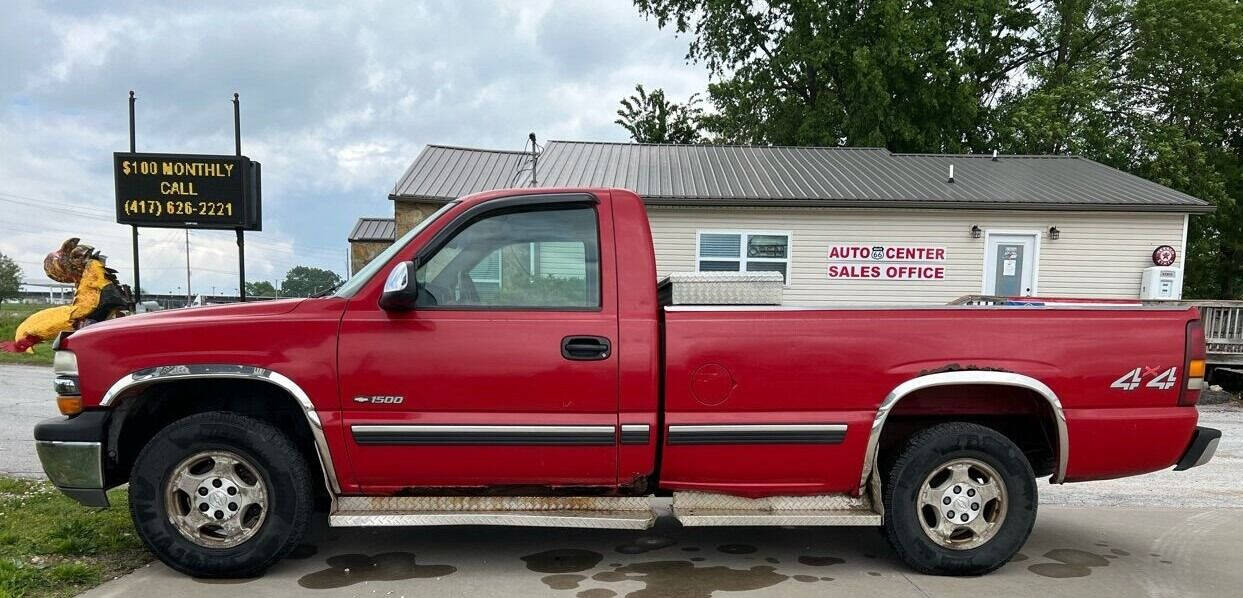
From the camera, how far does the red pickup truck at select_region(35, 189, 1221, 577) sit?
11.6ft

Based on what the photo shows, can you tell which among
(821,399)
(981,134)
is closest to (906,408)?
(821,399)

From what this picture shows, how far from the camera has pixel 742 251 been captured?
46.5 ft

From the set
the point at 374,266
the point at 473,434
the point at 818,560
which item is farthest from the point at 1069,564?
the point at 374,266

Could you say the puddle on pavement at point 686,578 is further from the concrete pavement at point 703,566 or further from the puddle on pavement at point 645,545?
the puddle on pavement at point 645,545

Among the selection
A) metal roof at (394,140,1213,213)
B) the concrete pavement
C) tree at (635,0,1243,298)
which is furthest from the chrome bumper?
tree at (635,0,1243,298)

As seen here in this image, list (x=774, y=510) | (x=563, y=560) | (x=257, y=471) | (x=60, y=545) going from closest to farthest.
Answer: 1. (x=257, y=471)
2. (x=774, y=510)
3. (x=60, y=545)
4. (x=563, y=560)

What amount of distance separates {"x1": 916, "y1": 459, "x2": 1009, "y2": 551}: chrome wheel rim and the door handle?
1.81 metres

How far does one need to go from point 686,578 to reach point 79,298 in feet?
20.2

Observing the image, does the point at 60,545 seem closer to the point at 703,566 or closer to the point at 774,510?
the point at 703,566

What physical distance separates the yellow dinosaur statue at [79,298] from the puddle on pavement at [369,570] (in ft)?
13.8

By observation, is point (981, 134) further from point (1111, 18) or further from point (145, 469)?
point (145, 469)

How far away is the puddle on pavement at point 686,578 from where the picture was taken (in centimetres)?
354

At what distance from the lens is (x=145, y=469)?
3.56m

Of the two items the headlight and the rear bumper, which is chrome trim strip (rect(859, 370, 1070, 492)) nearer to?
the rear bumper
